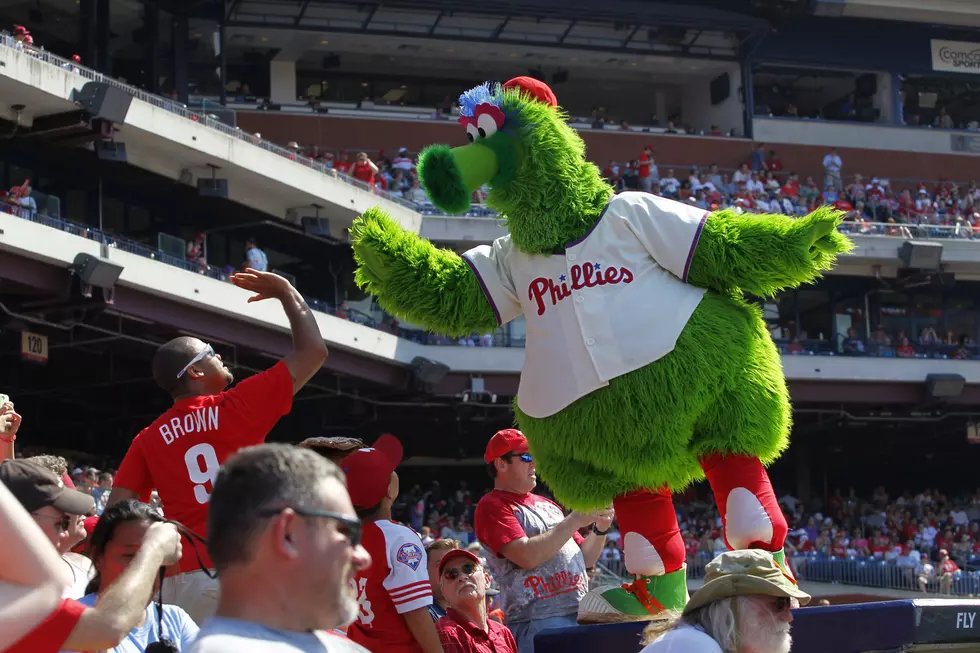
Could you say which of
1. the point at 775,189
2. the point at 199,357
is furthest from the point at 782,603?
the point at 775,189

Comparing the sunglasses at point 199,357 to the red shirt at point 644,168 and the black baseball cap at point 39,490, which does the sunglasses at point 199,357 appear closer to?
the black baseball cap at point 39,490

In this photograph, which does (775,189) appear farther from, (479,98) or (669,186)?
(479,98)

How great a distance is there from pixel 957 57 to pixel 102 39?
1551cm

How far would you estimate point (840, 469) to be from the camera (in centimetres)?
2527

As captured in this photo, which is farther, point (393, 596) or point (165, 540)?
point (393, 596)

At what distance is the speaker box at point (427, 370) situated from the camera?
736 inches

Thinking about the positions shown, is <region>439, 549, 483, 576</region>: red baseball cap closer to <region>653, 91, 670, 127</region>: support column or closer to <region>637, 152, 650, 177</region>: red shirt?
<region>637, 152, 650, 177</region>: red shirt

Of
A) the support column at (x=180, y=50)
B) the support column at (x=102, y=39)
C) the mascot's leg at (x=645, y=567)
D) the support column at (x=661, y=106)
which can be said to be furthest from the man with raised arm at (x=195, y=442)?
the support column at (x=661, y=106)

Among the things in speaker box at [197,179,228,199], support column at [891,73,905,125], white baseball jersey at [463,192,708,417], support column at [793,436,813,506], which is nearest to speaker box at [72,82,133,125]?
speaker box at [197,179,228,199]

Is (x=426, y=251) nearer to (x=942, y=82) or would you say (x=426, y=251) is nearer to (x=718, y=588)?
(x=718, y=588)

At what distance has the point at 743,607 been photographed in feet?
10.3

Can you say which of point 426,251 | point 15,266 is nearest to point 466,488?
point 15,266

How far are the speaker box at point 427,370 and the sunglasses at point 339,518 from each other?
16.7 m

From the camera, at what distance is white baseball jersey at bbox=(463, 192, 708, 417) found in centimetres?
410
